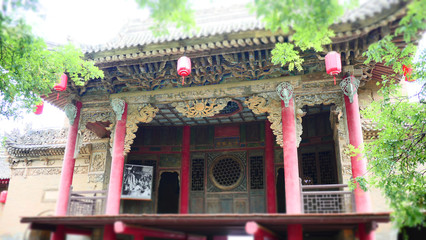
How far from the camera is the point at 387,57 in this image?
6906 mm

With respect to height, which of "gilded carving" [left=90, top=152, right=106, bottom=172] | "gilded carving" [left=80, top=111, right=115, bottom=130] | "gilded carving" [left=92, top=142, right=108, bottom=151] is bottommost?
"gilded carving" [left=90, top=152, right=106, bottom=172]

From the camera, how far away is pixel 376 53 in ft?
21.2

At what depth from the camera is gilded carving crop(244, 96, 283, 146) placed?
7.76m

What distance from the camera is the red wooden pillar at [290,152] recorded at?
7.05 m

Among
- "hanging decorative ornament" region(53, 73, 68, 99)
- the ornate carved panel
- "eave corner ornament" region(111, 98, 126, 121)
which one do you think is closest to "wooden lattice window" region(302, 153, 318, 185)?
the ornate carved panel

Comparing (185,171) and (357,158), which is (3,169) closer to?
(185,171)

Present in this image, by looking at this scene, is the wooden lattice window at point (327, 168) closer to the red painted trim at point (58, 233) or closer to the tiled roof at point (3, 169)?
the red painted trim at point (58, 233)

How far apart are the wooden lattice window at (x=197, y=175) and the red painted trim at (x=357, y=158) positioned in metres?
4.72

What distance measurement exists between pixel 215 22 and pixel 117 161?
198 inches

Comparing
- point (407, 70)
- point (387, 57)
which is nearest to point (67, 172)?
point (387, 57)

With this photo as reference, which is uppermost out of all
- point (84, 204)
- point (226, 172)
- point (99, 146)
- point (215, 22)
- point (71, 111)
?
point (215, 22)

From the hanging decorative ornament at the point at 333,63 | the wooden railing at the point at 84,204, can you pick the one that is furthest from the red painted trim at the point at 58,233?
the hanging decorative ornament at the point at 333,63

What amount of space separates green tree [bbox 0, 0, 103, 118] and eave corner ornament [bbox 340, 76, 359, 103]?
511 cm

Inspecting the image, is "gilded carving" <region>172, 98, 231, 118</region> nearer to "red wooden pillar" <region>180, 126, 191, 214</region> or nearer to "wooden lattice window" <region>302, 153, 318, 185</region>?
"red wooden pillar" <region>180, 126, 191, 214</region>
